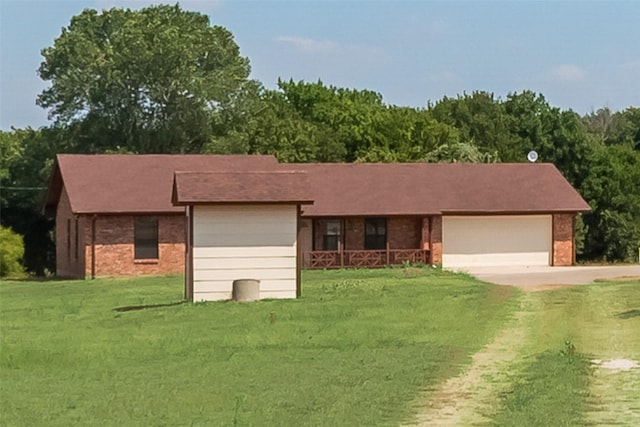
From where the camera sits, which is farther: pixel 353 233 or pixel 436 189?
pixel 436 189

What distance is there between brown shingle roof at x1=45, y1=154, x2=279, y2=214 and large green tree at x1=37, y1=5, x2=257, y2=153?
10456 mm

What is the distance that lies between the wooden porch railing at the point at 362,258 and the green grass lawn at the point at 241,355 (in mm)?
12956

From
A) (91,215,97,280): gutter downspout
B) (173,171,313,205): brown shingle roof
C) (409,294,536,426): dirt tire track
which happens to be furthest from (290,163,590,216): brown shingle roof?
(409,294,536,426): dirt tire track

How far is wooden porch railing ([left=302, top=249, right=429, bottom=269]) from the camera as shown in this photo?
1585 inches

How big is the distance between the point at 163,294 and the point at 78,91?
2802 centimetres

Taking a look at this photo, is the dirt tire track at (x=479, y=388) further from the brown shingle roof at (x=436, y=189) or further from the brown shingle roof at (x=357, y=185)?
the brown shingle roof at (x=436, y=189)

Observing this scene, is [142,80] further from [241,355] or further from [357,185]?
[241,355]

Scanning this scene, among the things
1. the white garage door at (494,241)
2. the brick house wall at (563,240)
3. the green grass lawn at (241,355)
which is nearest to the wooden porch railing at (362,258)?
the white garage door at (494,241)

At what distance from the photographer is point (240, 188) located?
980 inches

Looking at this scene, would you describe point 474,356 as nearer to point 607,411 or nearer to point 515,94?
point 607,411

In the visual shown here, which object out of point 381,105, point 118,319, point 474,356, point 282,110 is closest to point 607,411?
point 474,356

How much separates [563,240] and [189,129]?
70.6ft

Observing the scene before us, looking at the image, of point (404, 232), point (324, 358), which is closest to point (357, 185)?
point (404, 232)

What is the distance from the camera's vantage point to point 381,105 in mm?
77125
